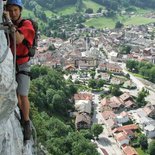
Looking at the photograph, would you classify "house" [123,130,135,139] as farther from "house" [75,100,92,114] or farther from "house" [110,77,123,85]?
"house" [110,77,123,85]

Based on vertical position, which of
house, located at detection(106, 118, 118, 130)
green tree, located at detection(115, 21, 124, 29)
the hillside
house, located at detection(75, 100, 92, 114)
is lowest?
house, located at detection(106, 118, 118, 130)

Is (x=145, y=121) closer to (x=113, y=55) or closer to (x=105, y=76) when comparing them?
(x=105, y=76)

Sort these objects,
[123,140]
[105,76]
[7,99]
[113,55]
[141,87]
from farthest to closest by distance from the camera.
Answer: [113,55], [105,76], [141,87], [123,140], [7,99]

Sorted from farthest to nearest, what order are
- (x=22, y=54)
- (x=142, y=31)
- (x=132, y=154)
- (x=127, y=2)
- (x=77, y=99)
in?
(x=127, y=2)
(x=142, y=31)
(x=77, y=99)
(x=132, y=154)
(x=22, y=54)

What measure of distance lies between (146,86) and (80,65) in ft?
46.5

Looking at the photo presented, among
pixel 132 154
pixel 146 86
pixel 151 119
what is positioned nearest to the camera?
pixel 132 154

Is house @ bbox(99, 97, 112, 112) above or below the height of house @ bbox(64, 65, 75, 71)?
below

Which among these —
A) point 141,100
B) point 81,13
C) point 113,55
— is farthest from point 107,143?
point 81,13

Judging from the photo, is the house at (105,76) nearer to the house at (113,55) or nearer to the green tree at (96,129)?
the house at (113,55)

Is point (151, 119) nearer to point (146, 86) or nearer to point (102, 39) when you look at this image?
point (146, 86)

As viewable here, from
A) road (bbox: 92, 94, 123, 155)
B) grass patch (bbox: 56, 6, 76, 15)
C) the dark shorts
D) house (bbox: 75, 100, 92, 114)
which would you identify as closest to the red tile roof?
house (bbox: 75, 100, 92, 114)

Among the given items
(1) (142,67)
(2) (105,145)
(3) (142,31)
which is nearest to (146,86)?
(1) (142,67)

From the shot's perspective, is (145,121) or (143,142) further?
(145,121)

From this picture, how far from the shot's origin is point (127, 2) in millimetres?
140875
